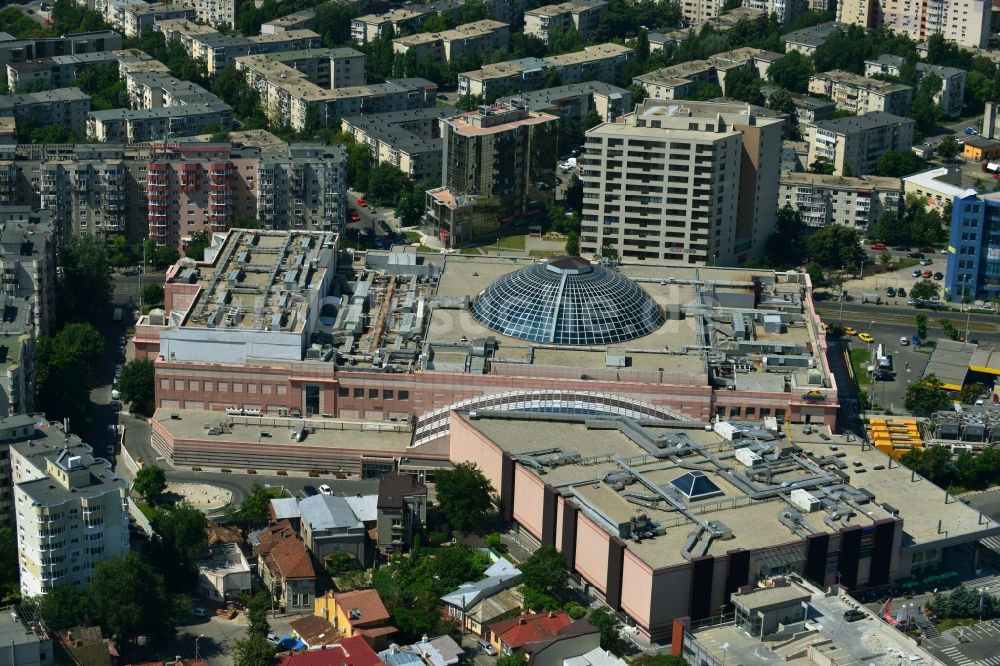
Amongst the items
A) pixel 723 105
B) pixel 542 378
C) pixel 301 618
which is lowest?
pixel 301 618

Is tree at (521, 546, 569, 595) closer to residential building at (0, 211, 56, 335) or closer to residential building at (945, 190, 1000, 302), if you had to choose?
residential building at (0, 211, 56, 335)

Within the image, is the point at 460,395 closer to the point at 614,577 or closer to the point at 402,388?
the point at 402,388

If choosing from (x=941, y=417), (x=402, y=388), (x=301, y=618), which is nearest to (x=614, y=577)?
(x=301, y=618)

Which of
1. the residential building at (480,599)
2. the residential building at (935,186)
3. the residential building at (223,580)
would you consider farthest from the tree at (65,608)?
the residential building at (935,186)

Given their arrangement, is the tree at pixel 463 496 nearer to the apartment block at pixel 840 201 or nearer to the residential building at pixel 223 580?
the residential building at pixel 223 580

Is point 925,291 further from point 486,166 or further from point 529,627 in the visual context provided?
point 529,627
